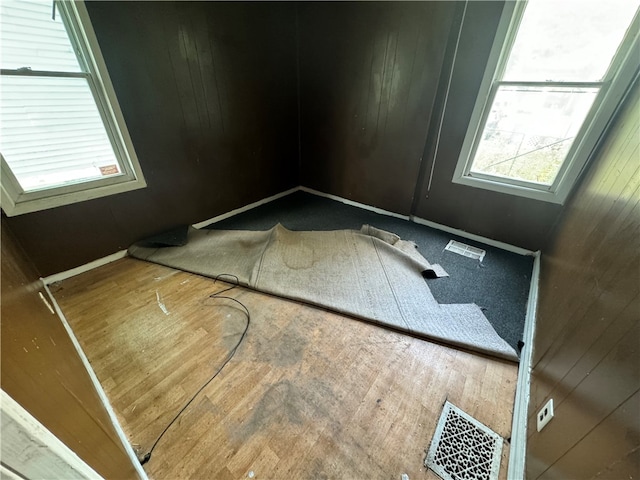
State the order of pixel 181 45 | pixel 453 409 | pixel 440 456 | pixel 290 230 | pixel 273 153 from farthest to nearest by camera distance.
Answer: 1. pixel 273 153
2. pixel 290 230
3. pixel 181 45
4. pixel 453 409
5. pixel 440 456

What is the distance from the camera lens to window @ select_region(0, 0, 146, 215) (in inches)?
62.0

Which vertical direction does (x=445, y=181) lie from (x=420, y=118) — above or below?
below

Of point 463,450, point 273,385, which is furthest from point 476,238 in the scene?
point 273,385

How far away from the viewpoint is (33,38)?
1.60m

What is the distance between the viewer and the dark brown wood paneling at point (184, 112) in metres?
1.90

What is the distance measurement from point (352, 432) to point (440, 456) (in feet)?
1.23

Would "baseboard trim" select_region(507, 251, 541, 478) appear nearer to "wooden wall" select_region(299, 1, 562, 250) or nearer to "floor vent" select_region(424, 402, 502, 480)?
"floor vent" select_region(424, 402, 502, 480)

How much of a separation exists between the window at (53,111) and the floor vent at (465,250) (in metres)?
2.95

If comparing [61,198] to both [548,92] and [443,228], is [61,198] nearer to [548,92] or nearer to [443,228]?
[443,228]

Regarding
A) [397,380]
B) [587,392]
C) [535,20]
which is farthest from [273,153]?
[587,392]

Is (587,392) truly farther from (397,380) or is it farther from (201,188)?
(201,188)

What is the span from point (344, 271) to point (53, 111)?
233 cm

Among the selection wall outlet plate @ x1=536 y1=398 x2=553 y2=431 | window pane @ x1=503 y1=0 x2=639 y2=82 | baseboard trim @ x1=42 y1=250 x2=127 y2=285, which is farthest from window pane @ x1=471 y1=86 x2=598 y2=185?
baseboard trim @ x1=42 y1=250 x2=127 y2=285

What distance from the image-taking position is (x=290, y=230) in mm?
2680
